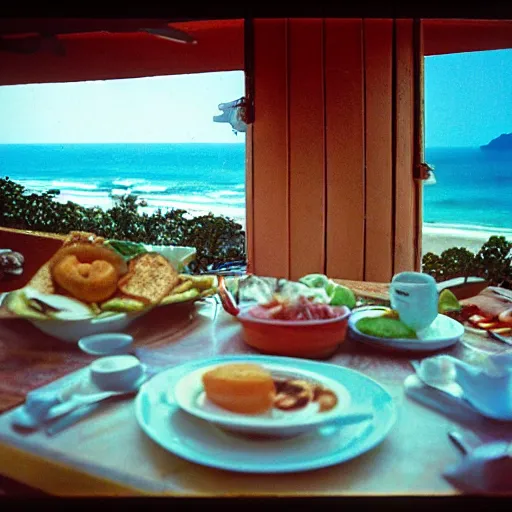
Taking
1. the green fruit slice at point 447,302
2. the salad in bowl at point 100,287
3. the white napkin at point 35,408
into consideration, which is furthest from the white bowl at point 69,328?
the green fruit slice at point 447,302

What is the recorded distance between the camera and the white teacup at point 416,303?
1184 mm

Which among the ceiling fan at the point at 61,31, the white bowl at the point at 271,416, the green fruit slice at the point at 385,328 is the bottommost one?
the white bowl at the point at 271,416

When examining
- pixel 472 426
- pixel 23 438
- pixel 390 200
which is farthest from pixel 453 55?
pixel 23 438

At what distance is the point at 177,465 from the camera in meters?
0.85

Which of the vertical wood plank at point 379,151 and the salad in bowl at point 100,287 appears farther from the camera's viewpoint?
the vertical wood plank at point 379,151

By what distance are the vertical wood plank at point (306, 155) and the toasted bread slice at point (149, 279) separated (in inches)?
10.9

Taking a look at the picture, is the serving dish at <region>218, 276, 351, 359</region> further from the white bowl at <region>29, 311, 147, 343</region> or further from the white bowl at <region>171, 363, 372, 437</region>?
the white bowl at <region>29, 311, 147, 343</region>

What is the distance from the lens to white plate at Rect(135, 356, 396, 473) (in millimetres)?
856

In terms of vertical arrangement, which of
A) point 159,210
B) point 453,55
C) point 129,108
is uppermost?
point 453,55

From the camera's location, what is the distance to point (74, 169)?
1.41 meters

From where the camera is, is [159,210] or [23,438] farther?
[159,210]

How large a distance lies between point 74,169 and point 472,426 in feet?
3.27

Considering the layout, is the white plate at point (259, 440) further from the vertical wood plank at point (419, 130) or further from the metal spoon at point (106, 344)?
the vertical wood plank at point (419, 130)

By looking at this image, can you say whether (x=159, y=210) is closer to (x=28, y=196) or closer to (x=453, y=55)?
(x=28, y=196)
